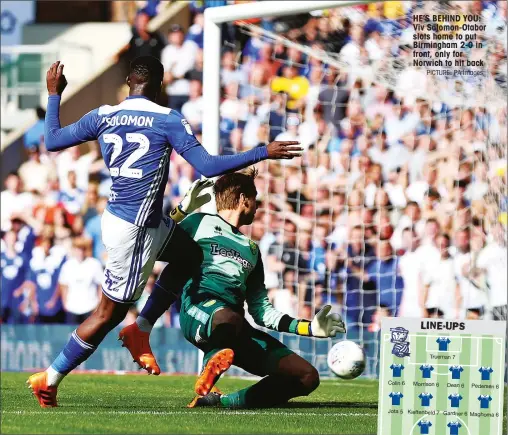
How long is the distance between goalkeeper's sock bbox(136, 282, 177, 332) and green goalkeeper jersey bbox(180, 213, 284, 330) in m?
0.13

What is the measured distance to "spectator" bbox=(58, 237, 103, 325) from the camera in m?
16.7

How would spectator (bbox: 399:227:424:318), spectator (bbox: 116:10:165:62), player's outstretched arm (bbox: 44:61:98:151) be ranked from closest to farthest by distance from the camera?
1. player's outstretched arm (bbox: 44:61:98:151)
2. spectator (bbox: 399:227:424:318)
3. spectator (bbox: 116:10:165:62)

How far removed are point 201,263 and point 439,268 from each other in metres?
6.61

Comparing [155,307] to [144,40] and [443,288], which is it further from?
[144,40]

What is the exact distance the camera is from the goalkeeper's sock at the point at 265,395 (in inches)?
317

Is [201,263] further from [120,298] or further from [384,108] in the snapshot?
[384,108]

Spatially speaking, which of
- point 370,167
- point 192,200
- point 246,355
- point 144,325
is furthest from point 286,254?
point 144,325

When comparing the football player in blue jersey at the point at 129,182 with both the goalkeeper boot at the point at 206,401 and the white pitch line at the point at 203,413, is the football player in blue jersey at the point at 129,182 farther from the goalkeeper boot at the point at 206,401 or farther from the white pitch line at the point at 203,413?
the goalkeeper boot at the point at 206,401

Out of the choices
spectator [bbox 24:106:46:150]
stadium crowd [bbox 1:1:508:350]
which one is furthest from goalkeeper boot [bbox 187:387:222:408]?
spectator [bbox 24:106:46:150]

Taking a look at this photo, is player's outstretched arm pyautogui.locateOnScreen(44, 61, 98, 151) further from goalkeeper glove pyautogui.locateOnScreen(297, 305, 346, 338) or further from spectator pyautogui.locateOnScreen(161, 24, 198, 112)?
spectator pyautogui.locateOnScreen(161, 24, 198, 112)

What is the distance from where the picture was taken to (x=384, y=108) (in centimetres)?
1529

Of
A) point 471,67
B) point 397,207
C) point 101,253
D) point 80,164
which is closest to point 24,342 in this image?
point 101,253

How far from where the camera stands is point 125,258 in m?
7.61

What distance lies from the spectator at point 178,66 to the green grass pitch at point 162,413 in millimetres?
8242
